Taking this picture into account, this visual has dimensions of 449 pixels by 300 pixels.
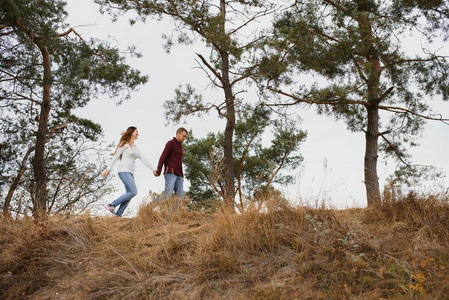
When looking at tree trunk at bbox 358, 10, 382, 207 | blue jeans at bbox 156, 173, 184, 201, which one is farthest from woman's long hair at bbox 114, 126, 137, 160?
tree trunk at bbox 358, 10, 382, 207

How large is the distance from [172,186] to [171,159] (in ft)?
1.74

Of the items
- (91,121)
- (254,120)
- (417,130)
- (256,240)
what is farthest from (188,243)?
(91,121)

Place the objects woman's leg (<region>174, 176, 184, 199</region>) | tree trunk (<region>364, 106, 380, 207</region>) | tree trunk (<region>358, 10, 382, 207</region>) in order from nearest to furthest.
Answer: woman's leg (<region>174, 176, 184, 199</region>) → tree trunk (<region>358, 10, 382, 207</region>) → tree trunk (<region>364, 106, 380, 207</region>)

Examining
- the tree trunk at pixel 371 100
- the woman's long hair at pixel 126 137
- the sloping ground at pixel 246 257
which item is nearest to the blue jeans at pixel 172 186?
the woman's long hair at pixel 126 137

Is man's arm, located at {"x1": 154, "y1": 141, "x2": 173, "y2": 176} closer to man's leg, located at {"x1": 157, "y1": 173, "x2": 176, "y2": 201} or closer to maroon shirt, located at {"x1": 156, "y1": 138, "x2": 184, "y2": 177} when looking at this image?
maroon shirt, located at {"x1": 156, "y1": 138, "x2": 184, "y2": 177}

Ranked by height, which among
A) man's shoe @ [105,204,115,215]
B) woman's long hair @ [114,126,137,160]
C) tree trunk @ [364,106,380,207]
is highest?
tree trunk @ [364,106,380,207]

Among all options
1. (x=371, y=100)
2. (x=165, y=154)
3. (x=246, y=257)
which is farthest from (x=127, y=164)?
(x=371, y=100)

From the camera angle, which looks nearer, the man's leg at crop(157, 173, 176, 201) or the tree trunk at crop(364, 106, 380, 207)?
the man's leg at crop(157, 173, 176, 201)

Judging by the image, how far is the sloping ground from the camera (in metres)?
4.74

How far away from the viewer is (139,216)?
780 cm

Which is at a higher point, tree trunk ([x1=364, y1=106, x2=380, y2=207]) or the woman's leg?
tree trunk ([x1=364, y1=106, x2=380, y2=207])

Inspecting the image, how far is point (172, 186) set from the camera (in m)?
8.88

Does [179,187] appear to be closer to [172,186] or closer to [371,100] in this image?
[172,186]

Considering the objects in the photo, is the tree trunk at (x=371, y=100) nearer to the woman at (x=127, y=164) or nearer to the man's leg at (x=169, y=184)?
the man's leg at (x=169, y=184)
